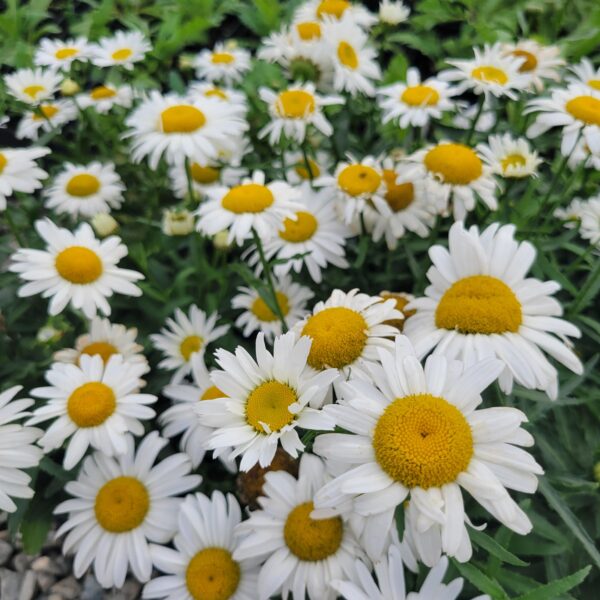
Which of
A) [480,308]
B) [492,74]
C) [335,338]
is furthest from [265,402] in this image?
[492,74]

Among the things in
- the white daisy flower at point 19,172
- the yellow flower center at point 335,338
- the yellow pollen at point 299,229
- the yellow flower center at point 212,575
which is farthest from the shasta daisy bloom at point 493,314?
the white daisy flower at point 19,172

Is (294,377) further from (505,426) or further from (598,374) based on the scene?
(598,374)

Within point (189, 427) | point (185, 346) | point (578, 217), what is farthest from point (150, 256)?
point (578, 217)

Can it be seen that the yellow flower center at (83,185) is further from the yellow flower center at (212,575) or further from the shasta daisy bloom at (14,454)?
the yellow flower center at (212,575)

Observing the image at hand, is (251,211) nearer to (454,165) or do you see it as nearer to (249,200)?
(249,200)

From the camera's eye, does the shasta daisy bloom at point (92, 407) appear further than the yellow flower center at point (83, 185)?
No
